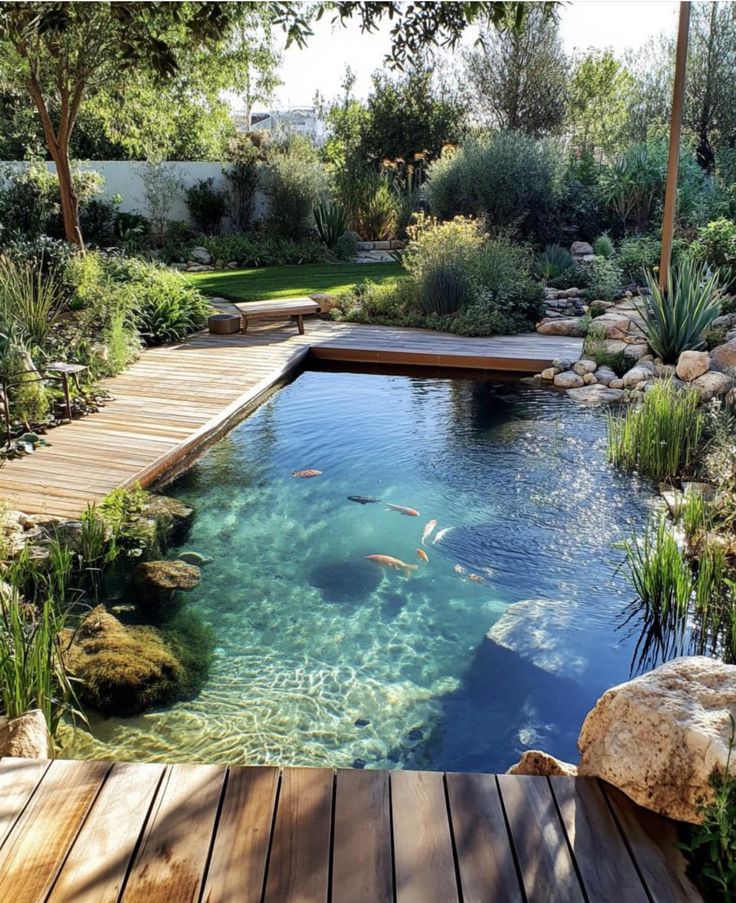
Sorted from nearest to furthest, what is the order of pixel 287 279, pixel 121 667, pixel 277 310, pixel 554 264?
pixel 121 667 < pixel 277 310 < pixel 554 264 < pixel 287 279

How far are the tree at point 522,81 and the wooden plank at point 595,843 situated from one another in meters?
18.4

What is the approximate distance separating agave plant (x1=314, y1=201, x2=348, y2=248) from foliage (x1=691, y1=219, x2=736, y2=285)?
25.5 feet

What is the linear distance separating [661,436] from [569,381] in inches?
94.8

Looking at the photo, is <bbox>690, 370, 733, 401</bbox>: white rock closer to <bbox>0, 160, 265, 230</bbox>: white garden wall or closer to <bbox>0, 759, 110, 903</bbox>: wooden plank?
<bbox>0, 759, 110, 903</bbox>: wooden plank

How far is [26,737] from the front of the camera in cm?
241

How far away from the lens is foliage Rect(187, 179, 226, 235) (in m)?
15.8

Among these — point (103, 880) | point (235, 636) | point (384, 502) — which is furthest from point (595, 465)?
point (103, 880)

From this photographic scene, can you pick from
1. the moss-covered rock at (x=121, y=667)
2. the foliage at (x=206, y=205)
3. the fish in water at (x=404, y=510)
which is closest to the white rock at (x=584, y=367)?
the fish in water at (x=404, y=510)

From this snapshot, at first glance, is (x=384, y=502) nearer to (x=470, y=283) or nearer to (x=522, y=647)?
(x=522, y=647)

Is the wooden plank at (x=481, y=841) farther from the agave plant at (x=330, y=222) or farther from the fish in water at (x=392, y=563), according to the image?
the agave plant at (x=330, y=222)

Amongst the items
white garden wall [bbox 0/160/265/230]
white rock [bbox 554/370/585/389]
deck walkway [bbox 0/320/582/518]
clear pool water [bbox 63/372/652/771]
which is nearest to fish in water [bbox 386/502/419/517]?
clear pool water [bbox 63/372/652/771]

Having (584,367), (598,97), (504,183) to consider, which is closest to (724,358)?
(584,367)

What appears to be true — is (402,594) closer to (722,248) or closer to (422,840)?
(422,840)

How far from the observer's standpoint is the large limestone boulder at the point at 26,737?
7.80 feet
